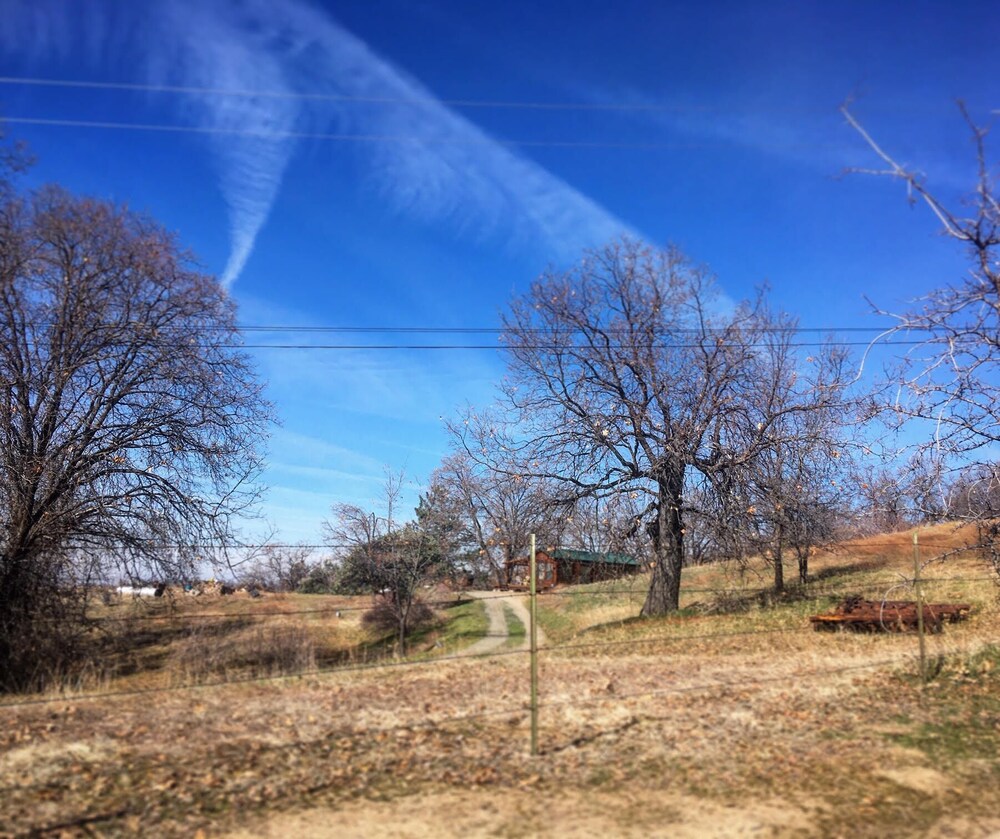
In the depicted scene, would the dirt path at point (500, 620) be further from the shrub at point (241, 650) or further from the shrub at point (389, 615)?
the shrub at point (241, 650)

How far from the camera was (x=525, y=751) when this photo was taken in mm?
6316

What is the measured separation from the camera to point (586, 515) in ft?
62.8

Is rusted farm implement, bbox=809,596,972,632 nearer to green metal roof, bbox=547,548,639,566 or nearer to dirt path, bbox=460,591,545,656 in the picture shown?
green metal roof, bbox=547,548,639,566

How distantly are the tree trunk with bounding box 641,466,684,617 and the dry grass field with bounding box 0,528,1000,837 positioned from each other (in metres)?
7.58

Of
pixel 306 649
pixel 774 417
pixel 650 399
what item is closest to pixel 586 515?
pixel 650 399

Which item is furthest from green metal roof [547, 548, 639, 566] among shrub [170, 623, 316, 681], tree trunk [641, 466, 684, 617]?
shrub [170, 623, 316, 681]

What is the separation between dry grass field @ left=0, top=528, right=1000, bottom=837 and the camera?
491 centimetres

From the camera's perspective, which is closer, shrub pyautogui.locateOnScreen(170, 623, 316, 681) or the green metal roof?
shrub pyautogui.locateOnScreen(170, 623, 316, 681)

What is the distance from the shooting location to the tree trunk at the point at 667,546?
61.1 feet

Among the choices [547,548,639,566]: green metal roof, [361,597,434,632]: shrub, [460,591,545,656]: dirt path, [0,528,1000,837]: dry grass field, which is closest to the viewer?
[0,528,1000,837]: dry grass field

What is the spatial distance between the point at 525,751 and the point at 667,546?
1338cm

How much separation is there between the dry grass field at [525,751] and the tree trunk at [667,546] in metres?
7.58

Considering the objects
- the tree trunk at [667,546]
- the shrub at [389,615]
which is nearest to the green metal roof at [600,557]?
the tree trunk at [667,546]

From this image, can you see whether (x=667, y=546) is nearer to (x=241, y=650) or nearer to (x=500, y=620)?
(x=241, y=650)
